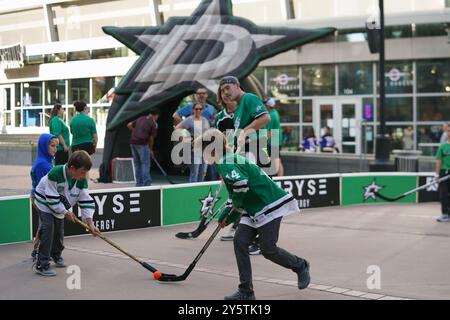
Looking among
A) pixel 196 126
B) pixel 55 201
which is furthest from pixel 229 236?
pixel 196 126

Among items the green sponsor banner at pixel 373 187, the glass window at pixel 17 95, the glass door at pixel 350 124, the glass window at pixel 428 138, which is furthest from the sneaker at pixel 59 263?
the glass window at pixel 17 95

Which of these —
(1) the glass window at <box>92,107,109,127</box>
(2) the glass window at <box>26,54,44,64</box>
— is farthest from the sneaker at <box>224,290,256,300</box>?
(2) the glass window at <box>26,54,44,64</box>

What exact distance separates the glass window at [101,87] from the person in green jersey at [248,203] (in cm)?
2811

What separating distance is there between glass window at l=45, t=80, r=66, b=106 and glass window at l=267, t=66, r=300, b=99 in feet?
41.3

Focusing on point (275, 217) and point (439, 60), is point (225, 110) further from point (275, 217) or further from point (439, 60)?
point (439, 60)

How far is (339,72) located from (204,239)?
60.6ft

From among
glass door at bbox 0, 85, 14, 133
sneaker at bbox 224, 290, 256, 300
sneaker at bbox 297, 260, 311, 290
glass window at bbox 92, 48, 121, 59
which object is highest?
glass window at bbox 92, 48, 121, 59

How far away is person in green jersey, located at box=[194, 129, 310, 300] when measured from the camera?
5.53m

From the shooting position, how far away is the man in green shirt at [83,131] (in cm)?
1189

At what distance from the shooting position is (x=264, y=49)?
46.1ft

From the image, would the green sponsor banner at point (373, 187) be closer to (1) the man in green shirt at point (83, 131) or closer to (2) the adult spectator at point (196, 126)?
(2) the adult spectator at point (196, 126)

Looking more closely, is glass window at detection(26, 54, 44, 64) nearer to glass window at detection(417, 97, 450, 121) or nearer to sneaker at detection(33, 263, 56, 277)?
glass window at detection(417, 97, 450, 121)

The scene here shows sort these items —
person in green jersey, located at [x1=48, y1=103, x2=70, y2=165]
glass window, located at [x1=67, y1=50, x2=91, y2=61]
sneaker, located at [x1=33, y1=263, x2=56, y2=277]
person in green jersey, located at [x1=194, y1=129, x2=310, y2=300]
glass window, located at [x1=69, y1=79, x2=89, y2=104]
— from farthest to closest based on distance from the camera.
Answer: glass window, located at [x1=69, y1=79, x2=89, y2=104] < glass window, located at [x1=67, y1=50, x2=91, y2=61] < person in green jersey, located at [x1=48, y1=103, x2=70, y2=165] < sneaker, located at [x1=33, y1=263, x2=56, y2=277] < person in green jersey, located at [x1=194, y1=129, x2=310, y2=300]

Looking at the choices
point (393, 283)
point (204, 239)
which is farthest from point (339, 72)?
point (393, 283)
